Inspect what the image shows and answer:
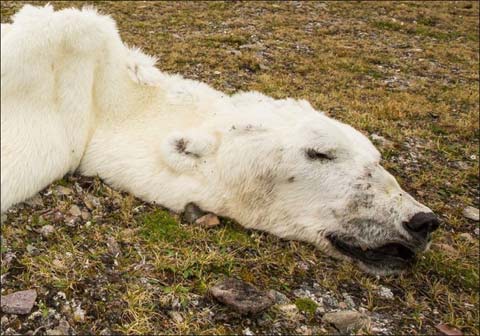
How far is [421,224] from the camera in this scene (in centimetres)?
381

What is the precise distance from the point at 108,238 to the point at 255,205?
128 cm

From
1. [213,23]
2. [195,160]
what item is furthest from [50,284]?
[213,23]

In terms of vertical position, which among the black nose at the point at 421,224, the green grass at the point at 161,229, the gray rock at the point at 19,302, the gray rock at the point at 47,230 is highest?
the black nose at the point at 421,224

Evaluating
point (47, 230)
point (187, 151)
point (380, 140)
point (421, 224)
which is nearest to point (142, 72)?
point (187, 151)

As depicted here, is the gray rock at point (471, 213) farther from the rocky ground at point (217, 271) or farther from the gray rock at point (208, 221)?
the gray rock at point (208, 221)

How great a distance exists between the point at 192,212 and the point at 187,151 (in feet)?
1.78

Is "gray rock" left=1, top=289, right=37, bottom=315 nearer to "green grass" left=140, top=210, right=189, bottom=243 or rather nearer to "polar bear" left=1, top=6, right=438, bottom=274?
"polar bear" left=1, top=6, right=438, bottom=274

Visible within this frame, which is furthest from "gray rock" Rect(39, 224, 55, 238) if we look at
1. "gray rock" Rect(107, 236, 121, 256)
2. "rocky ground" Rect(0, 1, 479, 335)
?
"gray rock" Rect(107, 236, 121, 256)

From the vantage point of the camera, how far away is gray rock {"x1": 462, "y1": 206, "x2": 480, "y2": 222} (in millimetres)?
5391

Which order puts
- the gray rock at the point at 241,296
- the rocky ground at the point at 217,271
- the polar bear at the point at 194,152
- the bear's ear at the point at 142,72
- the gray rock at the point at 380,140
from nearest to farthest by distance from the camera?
the rocky ground at the point at 217,271 → the gray rock at the point at 241,296 → the polar bear at the point at 194,152 → the bear's ear at the point at 142,72 → the gray rock at the point at 380,140

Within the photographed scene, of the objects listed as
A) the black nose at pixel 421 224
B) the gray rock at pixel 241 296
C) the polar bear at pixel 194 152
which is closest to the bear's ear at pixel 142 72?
the polar bear at pixel 194 152

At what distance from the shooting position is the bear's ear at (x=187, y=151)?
4375 millimetres

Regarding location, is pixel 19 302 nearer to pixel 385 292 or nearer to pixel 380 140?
pixel 385 292

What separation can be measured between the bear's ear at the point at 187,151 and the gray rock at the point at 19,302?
1.59 meters
